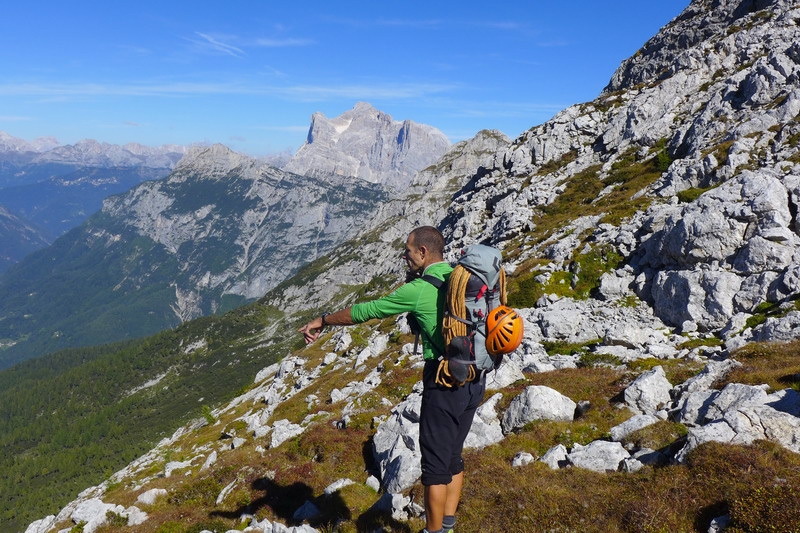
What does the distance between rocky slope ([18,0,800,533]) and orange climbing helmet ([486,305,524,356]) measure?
4233 millimetres

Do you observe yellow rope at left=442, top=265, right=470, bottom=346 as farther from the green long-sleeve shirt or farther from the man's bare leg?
the man's bare leg

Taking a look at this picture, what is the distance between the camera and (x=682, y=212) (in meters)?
31.9

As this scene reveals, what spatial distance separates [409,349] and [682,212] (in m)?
23.2

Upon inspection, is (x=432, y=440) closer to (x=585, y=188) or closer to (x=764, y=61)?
(x=585, y=188)

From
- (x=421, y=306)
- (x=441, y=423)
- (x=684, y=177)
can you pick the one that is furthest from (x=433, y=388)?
(x=684, y=177)

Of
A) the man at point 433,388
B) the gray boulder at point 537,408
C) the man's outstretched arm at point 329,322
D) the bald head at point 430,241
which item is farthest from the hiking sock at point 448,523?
the gray boulder at point 537,408

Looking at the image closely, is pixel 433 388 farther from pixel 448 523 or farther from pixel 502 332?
pixel 448 523

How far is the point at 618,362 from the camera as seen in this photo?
2039cm

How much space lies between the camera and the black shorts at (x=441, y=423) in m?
7.55

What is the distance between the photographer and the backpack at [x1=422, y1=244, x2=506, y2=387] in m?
7.16

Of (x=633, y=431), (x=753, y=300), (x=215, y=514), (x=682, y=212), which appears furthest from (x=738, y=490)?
(x=682, y=212)

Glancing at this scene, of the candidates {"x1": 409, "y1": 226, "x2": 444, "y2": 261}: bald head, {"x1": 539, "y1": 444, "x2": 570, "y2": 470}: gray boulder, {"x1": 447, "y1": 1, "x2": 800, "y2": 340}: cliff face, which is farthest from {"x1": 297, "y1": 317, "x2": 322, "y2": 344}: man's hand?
{"x1": 447, "y1": 1, "x2": 800, "y2": 340}: cliff face

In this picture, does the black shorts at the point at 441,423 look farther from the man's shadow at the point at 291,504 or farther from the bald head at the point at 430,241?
the man's shadow at the point at 291,504

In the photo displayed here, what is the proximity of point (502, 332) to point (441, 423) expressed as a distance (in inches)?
79.9
